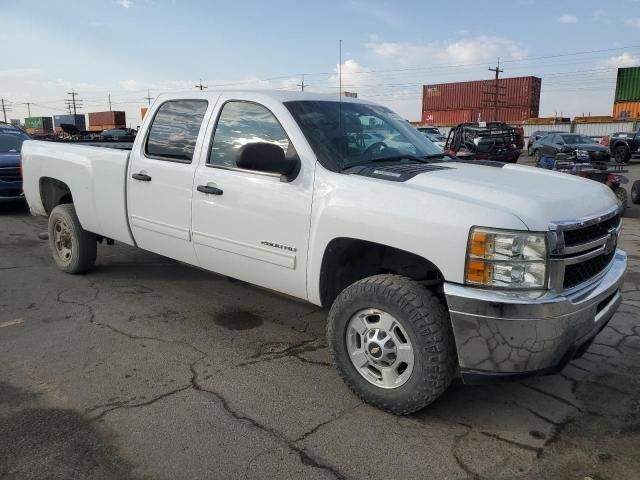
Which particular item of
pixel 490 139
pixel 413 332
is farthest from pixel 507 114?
pixel 413 332

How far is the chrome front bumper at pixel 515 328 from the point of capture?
254cm

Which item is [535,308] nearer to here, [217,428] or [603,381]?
[603,381]

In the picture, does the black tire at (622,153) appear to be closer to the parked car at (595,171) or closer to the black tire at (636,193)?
the black tire at (636,193)

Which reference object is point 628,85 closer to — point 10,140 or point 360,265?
point 10,140

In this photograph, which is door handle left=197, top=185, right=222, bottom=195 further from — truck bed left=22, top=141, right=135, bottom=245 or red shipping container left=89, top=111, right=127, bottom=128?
red shipping container left=89, top=111, right=127, bottom=128

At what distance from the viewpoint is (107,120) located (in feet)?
189

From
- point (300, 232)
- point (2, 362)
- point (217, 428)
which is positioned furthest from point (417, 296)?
point (2, 362)

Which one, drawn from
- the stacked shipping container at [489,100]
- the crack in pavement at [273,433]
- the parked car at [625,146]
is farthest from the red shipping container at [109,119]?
the crack in pavement at [273,433]

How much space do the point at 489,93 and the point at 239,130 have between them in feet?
153

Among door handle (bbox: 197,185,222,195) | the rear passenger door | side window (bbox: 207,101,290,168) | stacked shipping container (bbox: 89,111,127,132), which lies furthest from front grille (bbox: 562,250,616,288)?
stacked shipping container (bbox: 89,111,127,132)

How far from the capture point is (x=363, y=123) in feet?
12.9

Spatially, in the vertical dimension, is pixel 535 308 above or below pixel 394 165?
below

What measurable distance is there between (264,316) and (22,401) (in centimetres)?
200

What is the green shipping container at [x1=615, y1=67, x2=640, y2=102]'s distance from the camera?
130ft
